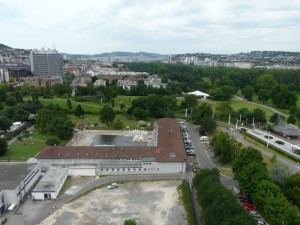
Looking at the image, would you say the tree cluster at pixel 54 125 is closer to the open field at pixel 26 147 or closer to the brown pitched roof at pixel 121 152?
the open field at pixel 26 147

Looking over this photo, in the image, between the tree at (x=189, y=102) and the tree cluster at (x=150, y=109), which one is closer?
the tree cluster at (x=150, y=109)

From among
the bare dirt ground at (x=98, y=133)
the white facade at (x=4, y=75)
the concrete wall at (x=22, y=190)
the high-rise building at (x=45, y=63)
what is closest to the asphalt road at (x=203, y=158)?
Result: the bare dirt ground at (x=98, y=133)

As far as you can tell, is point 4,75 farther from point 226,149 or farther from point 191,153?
point 226,149

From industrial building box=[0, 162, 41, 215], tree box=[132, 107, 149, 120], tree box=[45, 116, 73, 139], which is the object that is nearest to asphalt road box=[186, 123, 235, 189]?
tree box=[132, 107, 149, 120]

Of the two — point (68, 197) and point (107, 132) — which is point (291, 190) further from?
point (107, 132)

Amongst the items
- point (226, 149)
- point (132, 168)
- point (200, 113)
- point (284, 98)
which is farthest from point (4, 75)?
point (226, 149)
